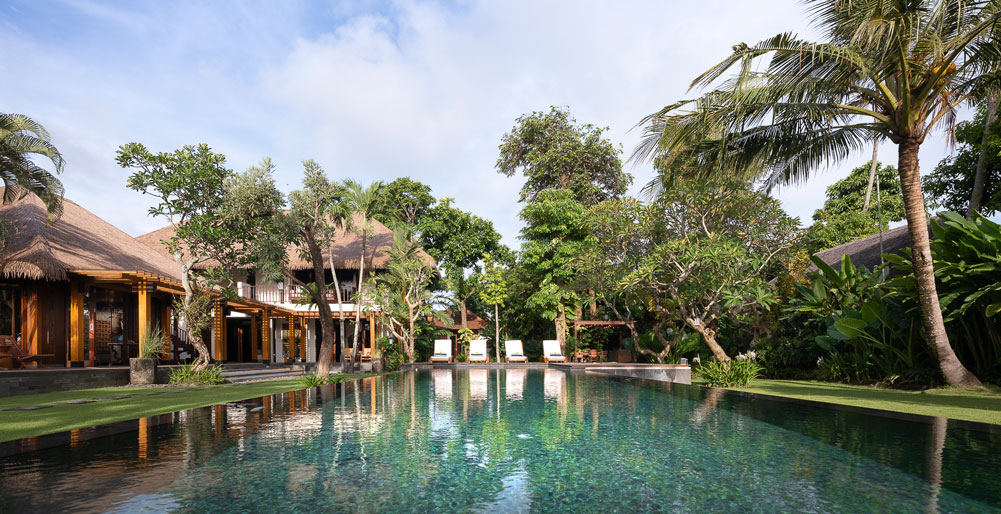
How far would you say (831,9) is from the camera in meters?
7.91

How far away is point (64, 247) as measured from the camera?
1341cm

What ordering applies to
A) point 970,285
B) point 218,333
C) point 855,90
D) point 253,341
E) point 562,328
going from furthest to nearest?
1. point 562,328
2. point 253,341
3. point 218,333
4. point 855,90
5. point 970,285

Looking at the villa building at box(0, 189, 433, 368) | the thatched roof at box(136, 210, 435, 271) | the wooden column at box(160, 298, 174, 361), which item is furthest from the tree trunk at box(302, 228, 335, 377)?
the thatched roof at box(136, 210, 435, 271)

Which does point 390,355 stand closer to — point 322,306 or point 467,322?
point 322,306

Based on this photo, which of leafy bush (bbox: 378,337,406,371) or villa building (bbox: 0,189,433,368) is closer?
villa building (bbox: 0,189,433,368)

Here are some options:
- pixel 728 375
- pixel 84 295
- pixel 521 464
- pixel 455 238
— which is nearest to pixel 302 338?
pixel 455 238

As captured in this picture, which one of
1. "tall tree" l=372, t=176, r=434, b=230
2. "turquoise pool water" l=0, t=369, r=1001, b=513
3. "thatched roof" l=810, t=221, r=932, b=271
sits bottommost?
"turquoise pool water" l=0, t=369, r=1001, b=513

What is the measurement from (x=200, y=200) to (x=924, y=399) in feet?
41.5

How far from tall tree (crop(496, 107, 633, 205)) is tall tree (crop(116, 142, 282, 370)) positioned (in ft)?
52.8

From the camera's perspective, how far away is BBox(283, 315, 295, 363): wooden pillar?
21250 mm

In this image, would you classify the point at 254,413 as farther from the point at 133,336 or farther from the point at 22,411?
the point at 133,336

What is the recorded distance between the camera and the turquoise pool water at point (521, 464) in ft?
9.32

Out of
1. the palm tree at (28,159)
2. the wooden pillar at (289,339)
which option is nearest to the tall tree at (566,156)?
the wooden pillar at (289,339)

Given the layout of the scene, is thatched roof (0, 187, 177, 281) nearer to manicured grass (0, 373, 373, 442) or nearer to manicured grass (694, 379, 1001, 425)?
manicured grass (0, 373, 373, 442)
